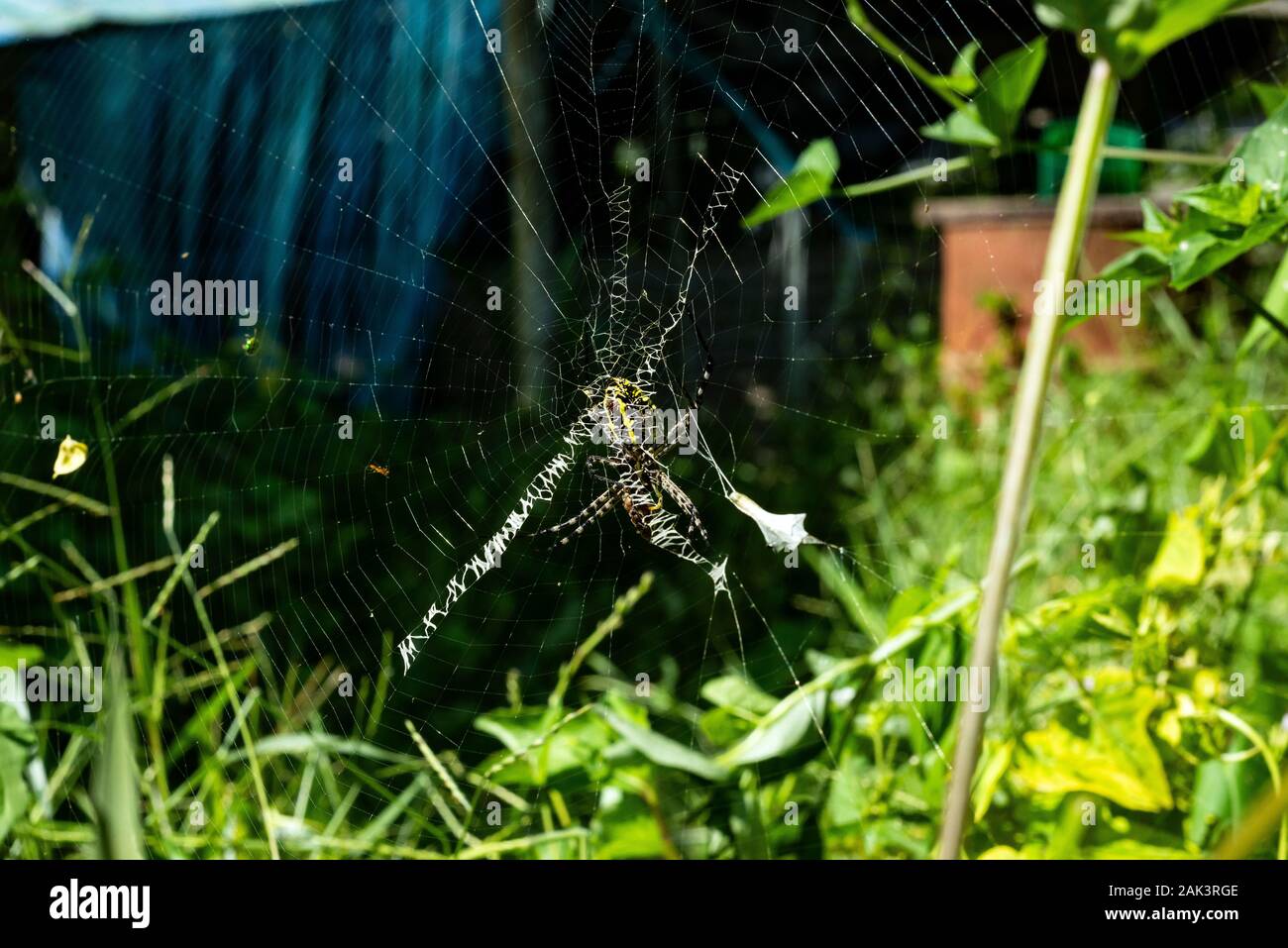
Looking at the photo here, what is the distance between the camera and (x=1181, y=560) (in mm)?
1124

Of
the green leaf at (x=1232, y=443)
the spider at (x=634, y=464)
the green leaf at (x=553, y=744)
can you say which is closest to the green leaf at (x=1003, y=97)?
the green leaf at (x=1232, y=443)

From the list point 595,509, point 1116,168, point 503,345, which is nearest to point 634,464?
point 595,509

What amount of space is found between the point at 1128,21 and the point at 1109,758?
710mm

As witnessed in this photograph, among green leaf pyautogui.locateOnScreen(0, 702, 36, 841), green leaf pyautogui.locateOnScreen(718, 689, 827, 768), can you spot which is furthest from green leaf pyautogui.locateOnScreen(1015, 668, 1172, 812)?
green leaf pyautogui.locateOnScreen(0, 702, 36, 841)

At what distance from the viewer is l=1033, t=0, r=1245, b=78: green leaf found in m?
0.55

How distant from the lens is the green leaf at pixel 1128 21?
1.79 feet

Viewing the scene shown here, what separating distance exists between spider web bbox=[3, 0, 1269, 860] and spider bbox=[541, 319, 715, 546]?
4 cm

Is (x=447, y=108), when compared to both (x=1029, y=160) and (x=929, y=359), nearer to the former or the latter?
(x=929, y=359)

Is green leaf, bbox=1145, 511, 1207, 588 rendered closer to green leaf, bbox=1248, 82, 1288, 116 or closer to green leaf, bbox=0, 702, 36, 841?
green leaf, bbox=1248, 82, 1288, 116

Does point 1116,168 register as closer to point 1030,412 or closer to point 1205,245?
point 1205,245

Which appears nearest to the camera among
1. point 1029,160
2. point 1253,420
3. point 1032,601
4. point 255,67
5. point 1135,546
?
point 1253,420
